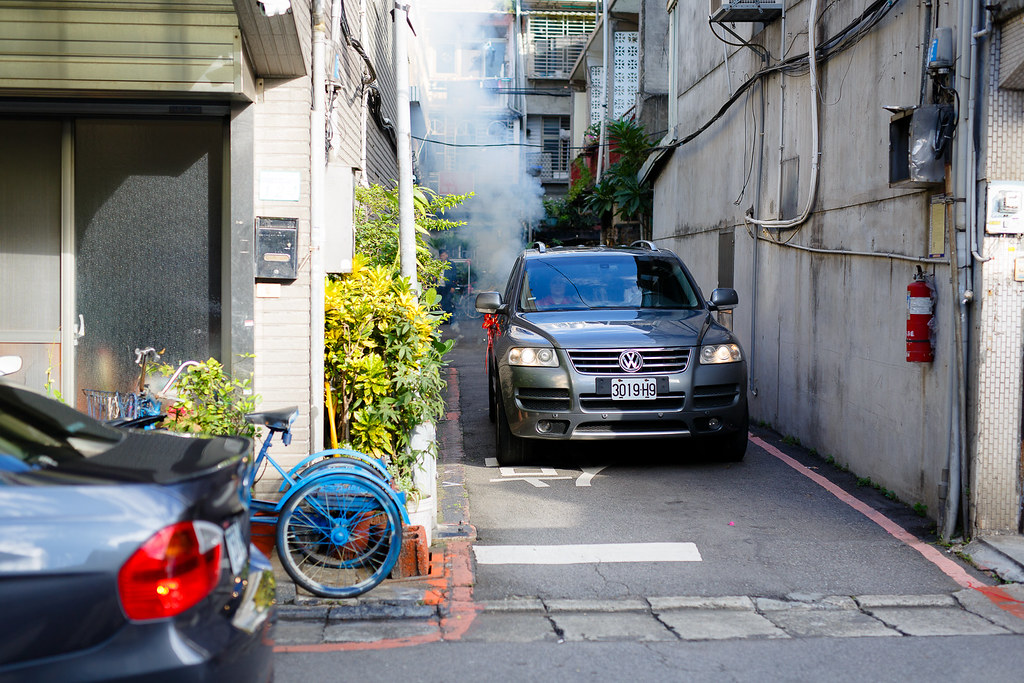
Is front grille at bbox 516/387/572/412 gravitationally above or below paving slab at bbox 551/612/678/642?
above

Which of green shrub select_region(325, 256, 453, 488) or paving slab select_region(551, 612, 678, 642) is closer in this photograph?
paving slab select_region(551, 612, 678, 642)

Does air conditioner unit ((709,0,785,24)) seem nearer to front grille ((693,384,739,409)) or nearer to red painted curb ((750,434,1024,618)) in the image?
front grille ((693,384,739,409))

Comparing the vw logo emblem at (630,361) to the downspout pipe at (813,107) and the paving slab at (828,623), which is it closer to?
the downspout pipe at (813,107)

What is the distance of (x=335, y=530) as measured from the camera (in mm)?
5309

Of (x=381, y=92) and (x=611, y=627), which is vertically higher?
(x=381, y=92)

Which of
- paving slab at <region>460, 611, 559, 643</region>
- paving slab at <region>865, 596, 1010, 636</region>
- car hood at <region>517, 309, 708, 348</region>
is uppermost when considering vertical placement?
car hood at <region>517, 309, 708, 348</region>

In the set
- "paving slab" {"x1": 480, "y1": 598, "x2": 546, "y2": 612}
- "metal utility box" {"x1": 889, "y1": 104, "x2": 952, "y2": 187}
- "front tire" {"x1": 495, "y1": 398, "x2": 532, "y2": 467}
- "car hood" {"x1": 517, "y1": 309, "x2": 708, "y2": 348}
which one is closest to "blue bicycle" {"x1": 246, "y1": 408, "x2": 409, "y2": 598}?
"paving slab" {"x1": 480, "y1": 598, "x2": 546, "y2": 612}

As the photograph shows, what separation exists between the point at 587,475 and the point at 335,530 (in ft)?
11.3

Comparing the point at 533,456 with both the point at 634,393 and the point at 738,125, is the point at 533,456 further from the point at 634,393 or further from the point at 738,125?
the point at 738,125

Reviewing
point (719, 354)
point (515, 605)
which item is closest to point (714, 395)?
point (719, 354)

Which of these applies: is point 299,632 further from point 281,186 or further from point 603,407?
point 603,407

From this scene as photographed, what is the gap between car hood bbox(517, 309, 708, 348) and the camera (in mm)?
8273

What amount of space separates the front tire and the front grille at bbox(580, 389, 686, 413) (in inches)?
29.8

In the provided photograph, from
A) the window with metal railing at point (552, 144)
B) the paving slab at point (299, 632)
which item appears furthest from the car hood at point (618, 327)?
the window with metal railing at point (552, 144)
